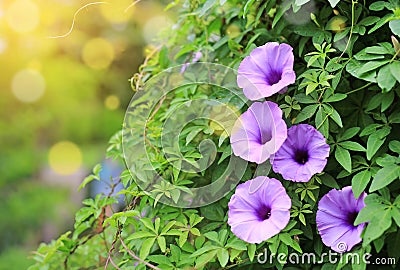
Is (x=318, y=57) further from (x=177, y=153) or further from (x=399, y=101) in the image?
(x=177, y=153)

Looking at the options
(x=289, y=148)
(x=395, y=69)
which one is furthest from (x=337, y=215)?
(x=395, y=69)

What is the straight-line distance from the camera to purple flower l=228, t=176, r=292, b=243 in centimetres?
71

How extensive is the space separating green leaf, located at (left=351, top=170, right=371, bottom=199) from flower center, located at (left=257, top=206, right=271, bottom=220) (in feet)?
0.44

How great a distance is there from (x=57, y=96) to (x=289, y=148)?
1.89 m

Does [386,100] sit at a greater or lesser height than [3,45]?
lesser

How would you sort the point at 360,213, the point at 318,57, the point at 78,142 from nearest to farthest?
the point at 360,213 < the point at 318,57 < the point at 78,142

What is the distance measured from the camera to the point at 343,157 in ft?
2.40

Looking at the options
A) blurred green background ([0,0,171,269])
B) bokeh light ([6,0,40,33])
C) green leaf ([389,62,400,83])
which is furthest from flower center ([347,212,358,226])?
bokeh light ([6,0,40,33])

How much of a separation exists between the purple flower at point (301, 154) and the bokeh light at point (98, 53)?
1.94 m

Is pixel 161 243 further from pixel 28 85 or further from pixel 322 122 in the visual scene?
pixel 28 85

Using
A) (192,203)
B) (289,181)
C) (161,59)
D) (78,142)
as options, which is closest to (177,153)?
(192,203)

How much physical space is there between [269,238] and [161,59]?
0.52m

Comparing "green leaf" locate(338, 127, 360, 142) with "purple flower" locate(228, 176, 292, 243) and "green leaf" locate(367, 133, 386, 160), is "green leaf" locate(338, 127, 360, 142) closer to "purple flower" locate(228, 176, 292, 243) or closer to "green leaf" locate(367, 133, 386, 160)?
"green leaf" locate(367, 133, 386, 160)

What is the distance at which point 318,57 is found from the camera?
0.77 metres
